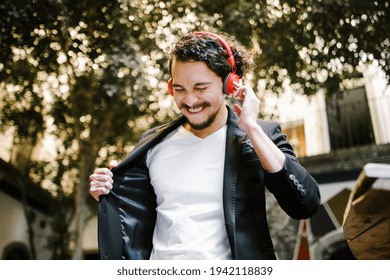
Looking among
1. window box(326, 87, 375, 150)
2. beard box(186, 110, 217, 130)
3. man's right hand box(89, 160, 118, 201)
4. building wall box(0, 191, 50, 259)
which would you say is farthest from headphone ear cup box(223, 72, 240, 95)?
building wall box(0, 191, 50, 259)

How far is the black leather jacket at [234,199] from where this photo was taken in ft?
4.26

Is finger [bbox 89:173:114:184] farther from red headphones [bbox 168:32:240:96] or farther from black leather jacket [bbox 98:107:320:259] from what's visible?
red headphones [bbox 168:32:240:96]

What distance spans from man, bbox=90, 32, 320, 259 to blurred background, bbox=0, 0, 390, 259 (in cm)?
60

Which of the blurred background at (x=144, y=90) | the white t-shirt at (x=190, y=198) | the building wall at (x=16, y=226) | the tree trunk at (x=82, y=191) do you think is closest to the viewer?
the white t-shirt at (x=190, y=198)

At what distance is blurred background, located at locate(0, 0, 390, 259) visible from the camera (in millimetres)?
2986

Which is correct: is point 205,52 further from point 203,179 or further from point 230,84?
point 203,179

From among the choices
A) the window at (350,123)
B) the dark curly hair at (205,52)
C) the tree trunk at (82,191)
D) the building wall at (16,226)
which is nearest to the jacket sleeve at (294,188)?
the dark curly hair at (205,52)

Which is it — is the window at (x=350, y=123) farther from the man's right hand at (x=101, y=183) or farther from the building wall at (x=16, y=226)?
the man's right hand at (x=101, y=183)

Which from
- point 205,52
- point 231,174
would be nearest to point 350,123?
point 205,52

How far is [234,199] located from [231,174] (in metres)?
0.08

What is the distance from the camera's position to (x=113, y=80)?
143 inches

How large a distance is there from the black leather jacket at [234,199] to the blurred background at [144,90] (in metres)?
0.77

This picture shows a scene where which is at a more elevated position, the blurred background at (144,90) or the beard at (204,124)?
the blurred background at (144,90)

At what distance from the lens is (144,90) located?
378 centimetres
